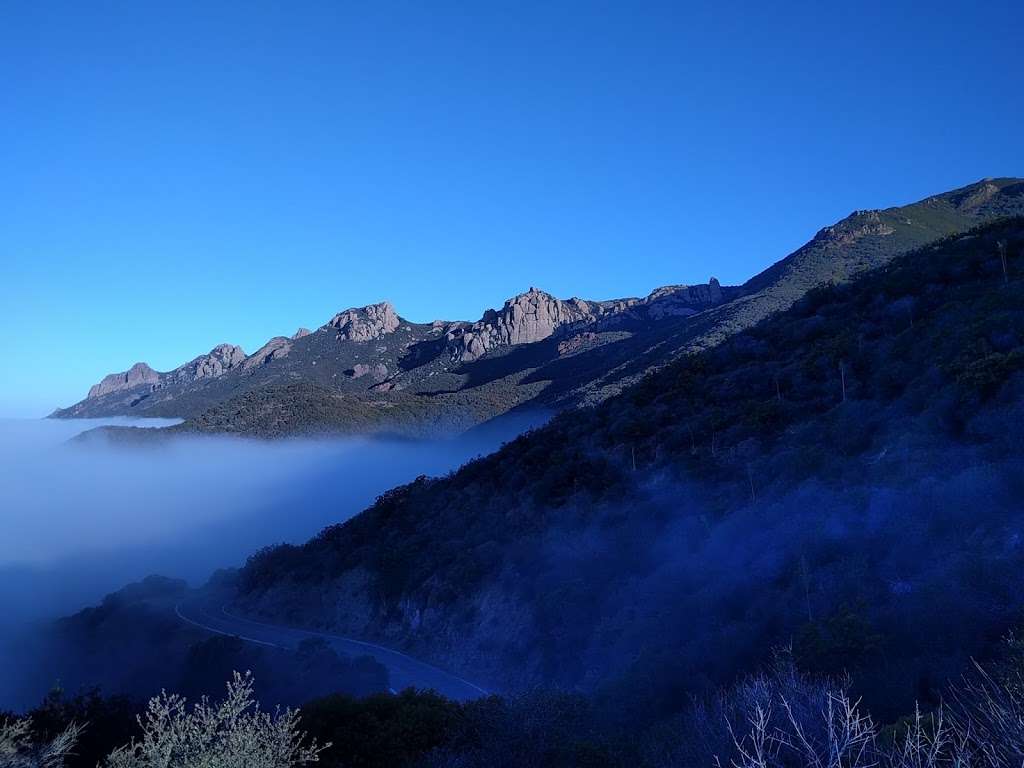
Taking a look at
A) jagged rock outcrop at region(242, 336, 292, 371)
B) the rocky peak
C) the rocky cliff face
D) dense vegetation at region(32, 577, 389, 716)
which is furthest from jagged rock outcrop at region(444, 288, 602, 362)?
dense vegetation at region(32, 577, 389, 716)

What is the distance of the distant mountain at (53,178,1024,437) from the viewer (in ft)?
248

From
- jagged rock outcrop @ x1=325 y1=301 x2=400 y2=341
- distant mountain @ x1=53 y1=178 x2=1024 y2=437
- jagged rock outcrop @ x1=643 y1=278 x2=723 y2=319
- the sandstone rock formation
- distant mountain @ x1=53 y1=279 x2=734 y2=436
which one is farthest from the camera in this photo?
jagged rock outcrop @ x1=325 y1=301 x2=400 y2=341

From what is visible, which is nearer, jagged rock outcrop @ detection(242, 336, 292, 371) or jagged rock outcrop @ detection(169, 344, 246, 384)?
jagged rock outcrop @ detection(242, 336, 292, 371)

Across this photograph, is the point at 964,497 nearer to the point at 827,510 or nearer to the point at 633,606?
the point at 827,510

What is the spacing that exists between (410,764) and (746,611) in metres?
8.66

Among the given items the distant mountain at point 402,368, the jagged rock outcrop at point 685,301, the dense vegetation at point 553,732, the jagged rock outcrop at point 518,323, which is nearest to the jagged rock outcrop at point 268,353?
the distant mountain at point 402,368

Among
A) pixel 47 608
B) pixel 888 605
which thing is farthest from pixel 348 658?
pixel 47 608

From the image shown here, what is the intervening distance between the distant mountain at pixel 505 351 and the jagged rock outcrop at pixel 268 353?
0.51 meters

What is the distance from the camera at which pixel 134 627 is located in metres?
43.0

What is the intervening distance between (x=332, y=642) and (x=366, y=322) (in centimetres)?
12585

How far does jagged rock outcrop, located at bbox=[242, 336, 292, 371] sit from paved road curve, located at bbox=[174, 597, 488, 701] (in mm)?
106142

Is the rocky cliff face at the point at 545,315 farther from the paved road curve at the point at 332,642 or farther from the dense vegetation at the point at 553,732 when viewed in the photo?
the dense vegetation at the point at 553,732

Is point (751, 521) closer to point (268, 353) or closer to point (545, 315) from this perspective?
point (545, 315)

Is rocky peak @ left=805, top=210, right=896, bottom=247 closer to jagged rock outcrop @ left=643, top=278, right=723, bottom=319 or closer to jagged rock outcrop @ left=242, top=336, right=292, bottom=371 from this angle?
jagged rock outcrop @ left=643, top=278, right=723, bottom=319
